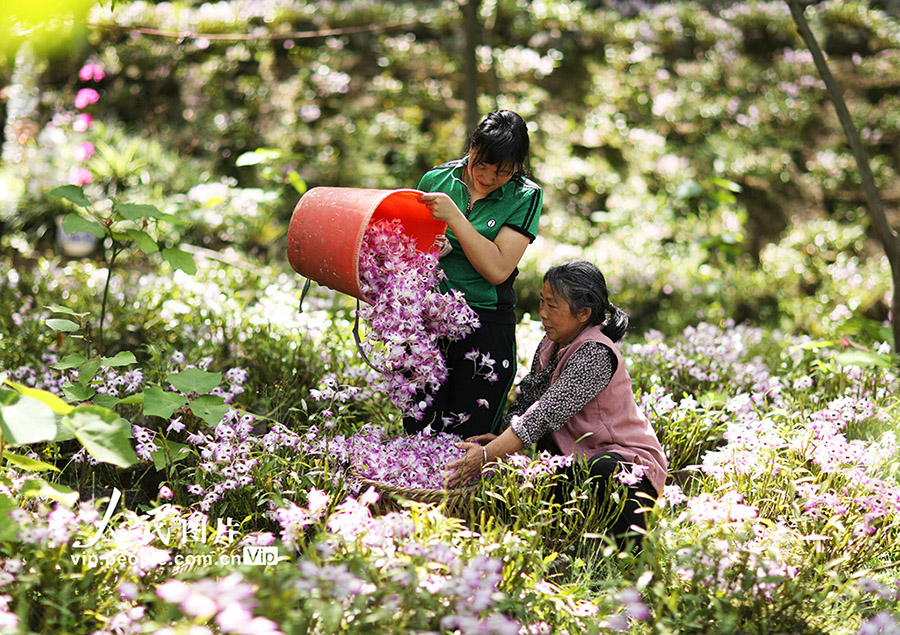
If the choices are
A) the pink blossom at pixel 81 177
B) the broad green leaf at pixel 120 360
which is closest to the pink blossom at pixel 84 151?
the pink blossom at pixel 81 177

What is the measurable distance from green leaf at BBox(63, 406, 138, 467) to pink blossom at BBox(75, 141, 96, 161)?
484cm

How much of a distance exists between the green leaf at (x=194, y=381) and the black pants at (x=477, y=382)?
72cm

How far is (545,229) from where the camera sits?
22.2 feet

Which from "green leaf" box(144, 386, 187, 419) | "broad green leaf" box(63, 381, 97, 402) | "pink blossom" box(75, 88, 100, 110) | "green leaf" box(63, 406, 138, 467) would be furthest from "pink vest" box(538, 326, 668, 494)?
"pink blossom" box(75, 88, 100, 110)

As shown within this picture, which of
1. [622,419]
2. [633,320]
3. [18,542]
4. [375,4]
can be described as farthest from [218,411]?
[375,4]

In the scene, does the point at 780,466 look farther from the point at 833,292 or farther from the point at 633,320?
the point at 833,292

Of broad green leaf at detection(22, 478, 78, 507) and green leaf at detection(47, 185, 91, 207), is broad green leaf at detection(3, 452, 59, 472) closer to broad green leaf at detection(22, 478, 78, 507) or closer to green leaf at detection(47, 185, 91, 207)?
broad green leaf at detection(22, 478, 78, 507)

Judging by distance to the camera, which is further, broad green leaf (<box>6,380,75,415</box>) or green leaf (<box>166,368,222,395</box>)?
green leaf (<box>166,368,222,395</box>)

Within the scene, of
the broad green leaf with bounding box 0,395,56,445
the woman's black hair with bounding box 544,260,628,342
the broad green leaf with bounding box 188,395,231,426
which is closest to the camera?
the broad green leaf with bounding box 0,395,56,445

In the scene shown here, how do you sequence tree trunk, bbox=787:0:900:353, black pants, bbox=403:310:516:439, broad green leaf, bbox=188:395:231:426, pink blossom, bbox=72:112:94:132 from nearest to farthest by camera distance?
1. broad green leaf, bbox=188:395:231:426
2. black pants, bbox=403:310:516:439
3. tree trunk, bbox=787:0:900:353
4. pink blossom, bbox=72:112:94:132

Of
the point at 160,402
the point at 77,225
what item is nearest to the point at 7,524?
the point at 160,402

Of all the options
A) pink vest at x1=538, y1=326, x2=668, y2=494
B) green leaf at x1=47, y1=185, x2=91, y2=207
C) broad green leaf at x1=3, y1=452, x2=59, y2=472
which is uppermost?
green leaf at x1=47, y1=185, x2=91, y2=207

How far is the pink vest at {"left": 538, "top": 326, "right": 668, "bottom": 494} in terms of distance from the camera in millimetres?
2533

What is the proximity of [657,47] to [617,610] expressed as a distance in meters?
Answer: 7.74
